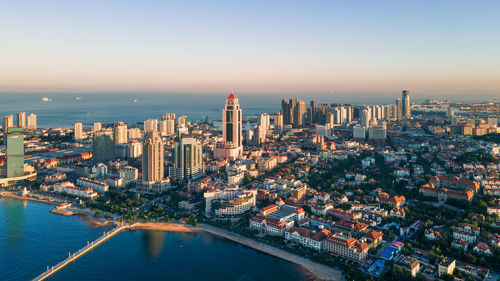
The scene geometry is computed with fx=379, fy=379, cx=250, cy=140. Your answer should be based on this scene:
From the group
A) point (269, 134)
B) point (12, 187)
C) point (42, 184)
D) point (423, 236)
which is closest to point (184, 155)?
point (42, 184)

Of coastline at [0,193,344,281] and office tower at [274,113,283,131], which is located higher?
office tower at [274,113,283,131]

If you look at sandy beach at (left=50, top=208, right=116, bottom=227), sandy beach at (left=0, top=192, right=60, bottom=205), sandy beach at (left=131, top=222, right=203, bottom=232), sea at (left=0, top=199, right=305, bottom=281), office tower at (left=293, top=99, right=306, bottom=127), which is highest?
office tower at (left=293, top=99, right=306, bottom=127)

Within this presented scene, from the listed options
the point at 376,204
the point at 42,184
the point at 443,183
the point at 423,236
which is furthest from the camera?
the point at 42,184

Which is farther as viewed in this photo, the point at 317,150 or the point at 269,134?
the point at 269,134

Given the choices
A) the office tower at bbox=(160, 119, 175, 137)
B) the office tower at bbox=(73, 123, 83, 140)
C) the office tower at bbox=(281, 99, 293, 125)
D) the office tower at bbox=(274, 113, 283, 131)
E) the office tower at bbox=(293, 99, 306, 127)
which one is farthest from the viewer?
the office tower at bbox=(281, 99, 293, 125)

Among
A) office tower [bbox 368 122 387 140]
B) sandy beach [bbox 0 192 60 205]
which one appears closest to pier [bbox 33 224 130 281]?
sandy beach [bbox 0 192 60 205]

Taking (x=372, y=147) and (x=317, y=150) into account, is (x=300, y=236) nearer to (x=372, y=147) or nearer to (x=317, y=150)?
(x=317, y=150)

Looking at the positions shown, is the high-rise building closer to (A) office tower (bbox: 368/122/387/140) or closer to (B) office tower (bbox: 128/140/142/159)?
(A) office tower (bbox: 368/122/387/140)
